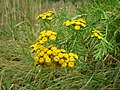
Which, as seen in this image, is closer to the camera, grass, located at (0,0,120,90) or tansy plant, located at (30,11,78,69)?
tansy plant, located at (30,11,78,69)

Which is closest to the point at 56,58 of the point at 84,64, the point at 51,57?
the point at 51,57

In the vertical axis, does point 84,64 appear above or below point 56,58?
below

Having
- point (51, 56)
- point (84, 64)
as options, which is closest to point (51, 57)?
point (51, 56)

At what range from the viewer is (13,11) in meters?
3.79

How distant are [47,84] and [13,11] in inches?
68.0

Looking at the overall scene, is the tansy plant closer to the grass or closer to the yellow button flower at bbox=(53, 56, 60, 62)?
the yellow button flower at bbox=(53, 56, 60, 62)

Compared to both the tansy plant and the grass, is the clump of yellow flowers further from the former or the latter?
the grass

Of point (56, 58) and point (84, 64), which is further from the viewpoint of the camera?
point (84, 64)

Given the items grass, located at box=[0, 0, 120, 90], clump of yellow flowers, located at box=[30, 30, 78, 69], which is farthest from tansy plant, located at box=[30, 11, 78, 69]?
grass, located at box=[0, 0, 120, 90]

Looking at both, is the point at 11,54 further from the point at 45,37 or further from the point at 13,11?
the point at 45,37

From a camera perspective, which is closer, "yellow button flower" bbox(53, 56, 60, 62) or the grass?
"yellow button flower" bbox(53, 56, 60, 62)

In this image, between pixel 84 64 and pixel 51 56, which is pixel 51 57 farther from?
pixel 84 64

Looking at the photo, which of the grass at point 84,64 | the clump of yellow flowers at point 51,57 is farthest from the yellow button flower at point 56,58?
the grass at point 84,64

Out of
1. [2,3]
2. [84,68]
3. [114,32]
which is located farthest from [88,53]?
[2,3]
